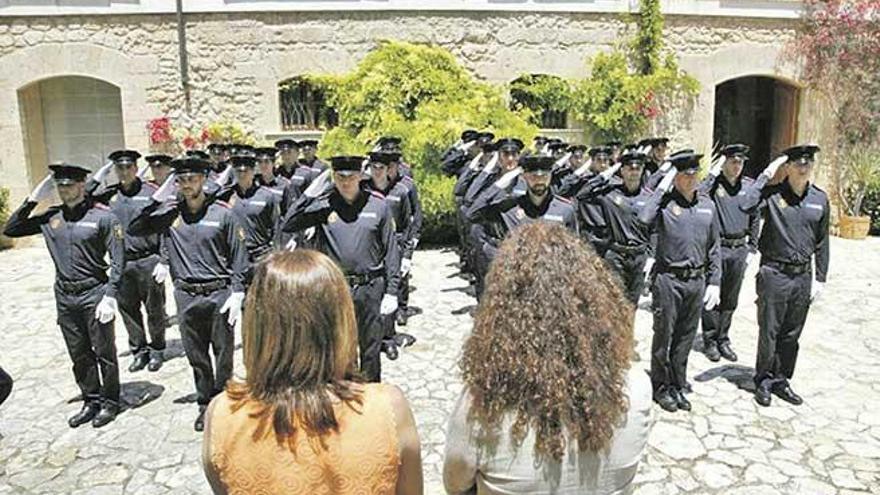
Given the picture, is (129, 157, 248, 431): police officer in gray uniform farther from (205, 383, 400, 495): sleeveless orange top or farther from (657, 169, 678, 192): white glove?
(205, 383, 400, 495): sleeveless orange top

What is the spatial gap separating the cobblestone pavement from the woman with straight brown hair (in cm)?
252

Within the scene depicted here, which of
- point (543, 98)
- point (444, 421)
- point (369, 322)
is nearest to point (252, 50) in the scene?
point (543, 98)

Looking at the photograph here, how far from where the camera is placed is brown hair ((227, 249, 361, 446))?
6.24 feet

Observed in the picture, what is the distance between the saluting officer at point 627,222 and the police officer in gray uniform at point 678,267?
1.54 metres

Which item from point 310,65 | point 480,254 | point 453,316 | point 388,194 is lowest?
point 453,316

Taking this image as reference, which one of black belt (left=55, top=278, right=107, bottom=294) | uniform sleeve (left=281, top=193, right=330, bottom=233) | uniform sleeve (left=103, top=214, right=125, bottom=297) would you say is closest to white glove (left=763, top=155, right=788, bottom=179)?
uniform sleeve (left=281, top=193, right=330, bottom=233)

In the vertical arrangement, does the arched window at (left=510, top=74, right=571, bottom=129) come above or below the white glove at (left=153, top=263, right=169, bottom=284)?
above

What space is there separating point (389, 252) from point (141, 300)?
300 centimetres

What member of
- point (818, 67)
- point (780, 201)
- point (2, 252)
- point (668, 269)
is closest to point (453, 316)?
point (668, 269)

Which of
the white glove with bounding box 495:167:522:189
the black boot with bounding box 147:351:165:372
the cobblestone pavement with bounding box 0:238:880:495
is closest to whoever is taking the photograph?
the cobblestone pavement with bounding box 0:238:880:495

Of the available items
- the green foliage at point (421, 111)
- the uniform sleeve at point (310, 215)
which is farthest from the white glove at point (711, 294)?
the green foliage at point (421, 111)

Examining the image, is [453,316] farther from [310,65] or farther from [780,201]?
[310,65]

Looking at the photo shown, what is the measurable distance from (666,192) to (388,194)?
3169 millimetres

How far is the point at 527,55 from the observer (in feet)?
47.3
